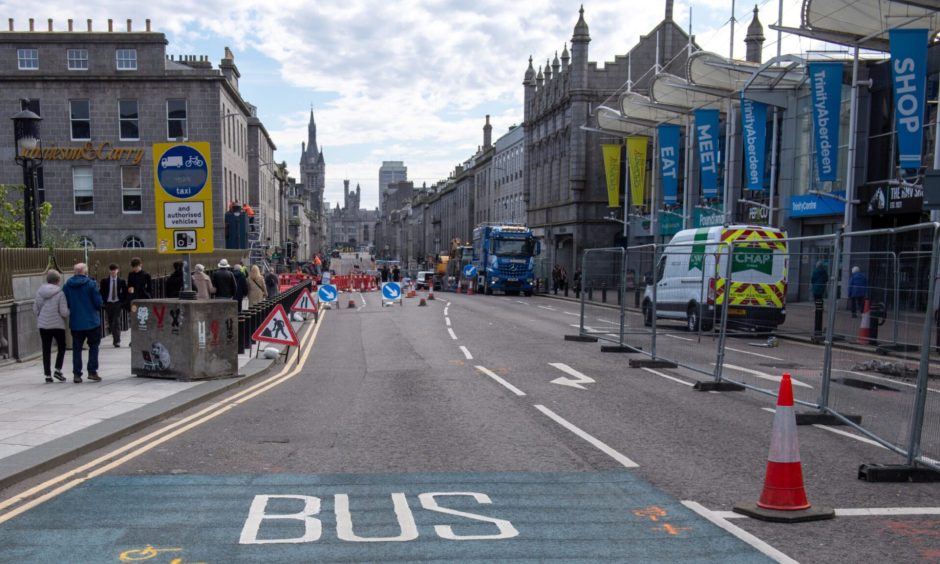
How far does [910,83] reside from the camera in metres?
20.8

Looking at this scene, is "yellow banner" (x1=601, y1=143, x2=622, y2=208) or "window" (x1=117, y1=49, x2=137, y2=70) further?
"yellow banner" (x1=601, y1=143, x2=622, y2=208)

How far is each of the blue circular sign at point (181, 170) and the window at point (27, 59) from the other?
128ft

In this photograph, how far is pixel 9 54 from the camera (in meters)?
43.5

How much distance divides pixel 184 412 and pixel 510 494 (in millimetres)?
5442

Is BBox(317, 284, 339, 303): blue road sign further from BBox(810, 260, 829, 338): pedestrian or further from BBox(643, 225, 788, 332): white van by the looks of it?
BBox(810, 260, 829, 338): pedestrian

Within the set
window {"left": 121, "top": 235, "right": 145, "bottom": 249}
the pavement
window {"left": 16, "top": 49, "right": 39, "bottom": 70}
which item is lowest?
the pavement

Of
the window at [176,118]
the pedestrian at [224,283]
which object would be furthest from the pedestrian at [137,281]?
the window at [176,118]

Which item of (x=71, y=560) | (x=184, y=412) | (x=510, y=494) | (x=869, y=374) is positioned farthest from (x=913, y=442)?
(x=184, y=412)

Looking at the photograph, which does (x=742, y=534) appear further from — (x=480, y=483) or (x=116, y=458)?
(x=116, y=458)

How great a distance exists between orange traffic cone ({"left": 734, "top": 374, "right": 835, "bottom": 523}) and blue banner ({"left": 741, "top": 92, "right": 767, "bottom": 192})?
26341mm

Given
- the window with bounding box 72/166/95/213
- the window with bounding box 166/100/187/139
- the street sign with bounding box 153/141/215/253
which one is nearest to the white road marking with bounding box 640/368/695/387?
the street sign with bounding box 153/141/215/253

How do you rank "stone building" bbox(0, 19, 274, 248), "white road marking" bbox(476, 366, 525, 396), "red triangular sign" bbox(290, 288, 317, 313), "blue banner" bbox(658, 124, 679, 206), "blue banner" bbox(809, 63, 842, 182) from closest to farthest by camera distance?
"white road marking" bbox(476, 366, 525, 396) < "red triangular sign" bbox(290, 288, 317, 313) < "blue banner" bbox(809, 63, 842, 182) < "blue banner" bbox(658, 124, 679, 206) < "stone building" bbox(0, 19, 274, 248)

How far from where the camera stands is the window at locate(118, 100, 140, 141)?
44.0 meters

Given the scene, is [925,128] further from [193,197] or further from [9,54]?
[9,54]
